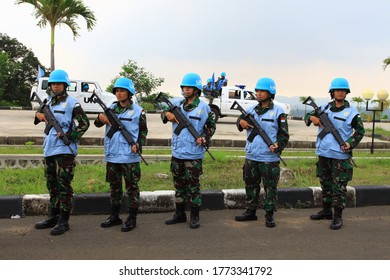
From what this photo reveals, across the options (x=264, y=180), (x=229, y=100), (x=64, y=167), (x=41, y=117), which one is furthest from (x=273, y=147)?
(x=229, y=100)

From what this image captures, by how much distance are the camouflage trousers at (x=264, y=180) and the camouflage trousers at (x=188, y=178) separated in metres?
0.60

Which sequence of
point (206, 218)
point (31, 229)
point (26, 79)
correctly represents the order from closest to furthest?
point (31, 229) → point (206, 218) → point (26, 79)

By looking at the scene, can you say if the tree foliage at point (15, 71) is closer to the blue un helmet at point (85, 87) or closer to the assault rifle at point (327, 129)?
the blue un helmet at point (85, 87)

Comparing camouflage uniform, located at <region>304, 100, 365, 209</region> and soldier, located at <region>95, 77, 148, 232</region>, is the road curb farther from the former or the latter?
camouflage uniform, located at <region>304, 100, 365, 209</region>

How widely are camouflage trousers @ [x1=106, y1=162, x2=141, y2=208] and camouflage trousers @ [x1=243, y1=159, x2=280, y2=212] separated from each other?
4.19ft

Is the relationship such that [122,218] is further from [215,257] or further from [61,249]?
[215,257]

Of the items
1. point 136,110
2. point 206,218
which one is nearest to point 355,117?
point 206,218

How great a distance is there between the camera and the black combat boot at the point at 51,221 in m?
4.54

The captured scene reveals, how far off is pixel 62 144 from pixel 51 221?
2.89 feet

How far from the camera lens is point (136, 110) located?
15.3 feet

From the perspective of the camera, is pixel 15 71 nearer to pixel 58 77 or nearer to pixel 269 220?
pixel 58 77

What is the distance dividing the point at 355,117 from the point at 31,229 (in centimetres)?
374

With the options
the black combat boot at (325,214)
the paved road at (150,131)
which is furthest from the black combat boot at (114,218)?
the paved road at (150,131)

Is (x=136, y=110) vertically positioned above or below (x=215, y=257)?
above
